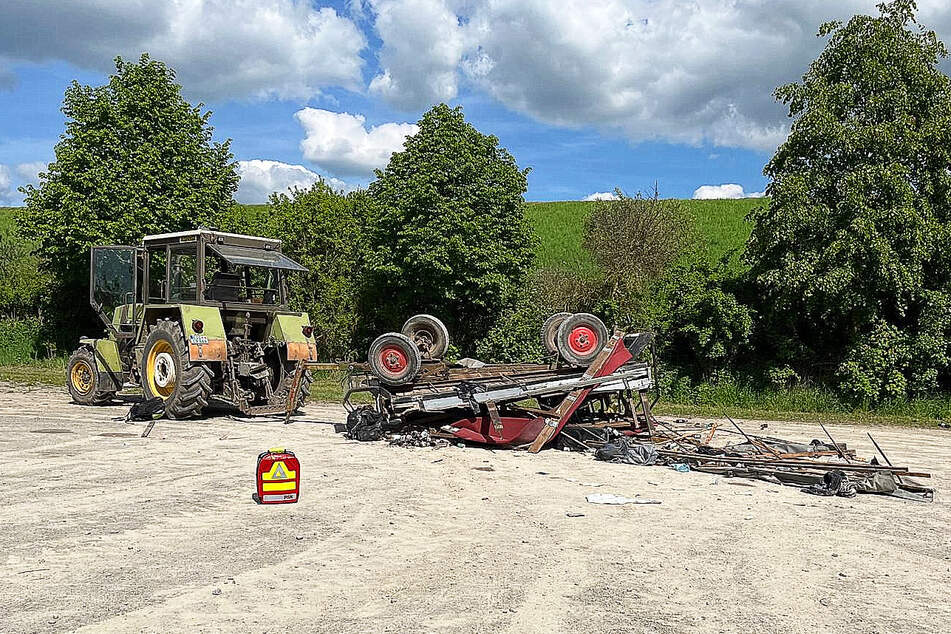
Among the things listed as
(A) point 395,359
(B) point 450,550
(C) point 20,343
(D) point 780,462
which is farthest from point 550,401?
(C) point 20,343

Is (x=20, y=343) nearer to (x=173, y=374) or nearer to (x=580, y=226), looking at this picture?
(x=173, y=374)

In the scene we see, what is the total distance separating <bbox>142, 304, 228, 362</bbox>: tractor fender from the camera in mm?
11883

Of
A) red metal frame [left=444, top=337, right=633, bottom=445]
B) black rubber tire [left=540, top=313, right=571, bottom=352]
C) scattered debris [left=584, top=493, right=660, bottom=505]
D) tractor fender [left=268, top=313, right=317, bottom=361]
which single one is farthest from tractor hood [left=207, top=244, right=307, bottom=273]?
scattered debris [left=584, top=493, right=660, bottom=505]

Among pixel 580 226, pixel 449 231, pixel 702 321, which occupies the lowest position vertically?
pixel 702 321

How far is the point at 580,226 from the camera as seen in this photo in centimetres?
3891

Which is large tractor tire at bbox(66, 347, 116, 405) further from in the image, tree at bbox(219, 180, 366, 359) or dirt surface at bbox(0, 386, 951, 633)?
tree at bbox(219, 180, 366, 359)

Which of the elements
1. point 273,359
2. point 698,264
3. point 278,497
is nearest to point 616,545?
point 278,497

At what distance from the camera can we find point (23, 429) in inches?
440

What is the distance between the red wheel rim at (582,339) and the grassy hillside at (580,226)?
19838 millimetres

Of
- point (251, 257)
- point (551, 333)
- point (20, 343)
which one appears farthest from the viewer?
point (20, 343)

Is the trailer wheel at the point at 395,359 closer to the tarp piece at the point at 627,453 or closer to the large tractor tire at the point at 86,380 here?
the tarp piece at the point at 627,453

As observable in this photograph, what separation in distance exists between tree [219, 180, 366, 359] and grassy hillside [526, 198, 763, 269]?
11.0 meters

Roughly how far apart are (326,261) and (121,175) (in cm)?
510

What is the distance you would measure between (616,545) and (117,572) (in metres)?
3.09
